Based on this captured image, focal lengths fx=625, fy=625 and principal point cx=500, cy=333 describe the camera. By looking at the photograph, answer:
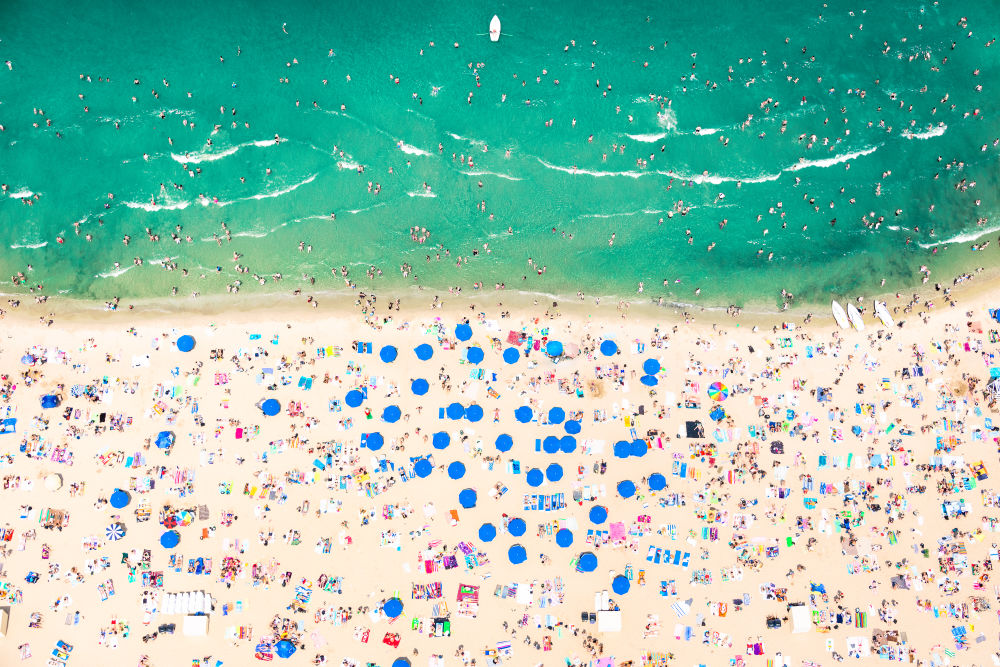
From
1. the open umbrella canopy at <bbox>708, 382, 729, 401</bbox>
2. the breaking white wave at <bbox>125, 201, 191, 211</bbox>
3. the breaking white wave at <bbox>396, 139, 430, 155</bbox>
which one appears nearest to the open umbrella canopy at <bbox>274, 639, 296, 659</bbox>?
the breaking white wave at <bbox>125, 201, 191, 211</bbox>

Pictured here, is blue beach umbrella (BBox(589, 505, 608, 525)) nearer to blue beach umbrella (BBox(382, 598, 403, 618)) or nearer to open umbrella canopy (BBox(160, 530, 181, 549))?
blue beach umbrella (BBox(382, 598, 403, 618))

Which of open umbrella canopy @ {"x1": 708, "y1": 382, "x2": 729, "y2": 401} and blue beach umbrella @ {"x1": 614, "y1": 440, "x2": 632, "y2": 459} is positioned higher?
open umbrella canopy @ {"x1": 708, "y1": 382, "x2": 729, "y2": 401}

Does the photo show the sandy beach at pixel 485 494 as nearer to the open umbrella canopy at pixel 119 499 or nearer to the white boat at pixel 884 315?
the open umbrella canopy at pixel 119 499

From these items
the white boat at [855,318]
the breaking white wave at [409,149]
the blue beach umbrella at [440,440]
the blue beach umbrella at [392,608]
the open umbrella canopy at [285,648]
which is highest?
the breaking white wave at [409,149]

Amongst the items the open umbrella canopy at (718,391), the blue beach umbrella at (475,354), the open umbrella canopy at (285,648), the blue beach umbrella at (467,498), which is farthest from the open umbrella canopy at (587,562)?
the open umbrella canopy at (285,648)

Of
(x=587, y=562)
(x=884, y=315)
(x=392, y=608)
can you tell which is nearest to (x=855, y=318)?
(x=884, y=315)
